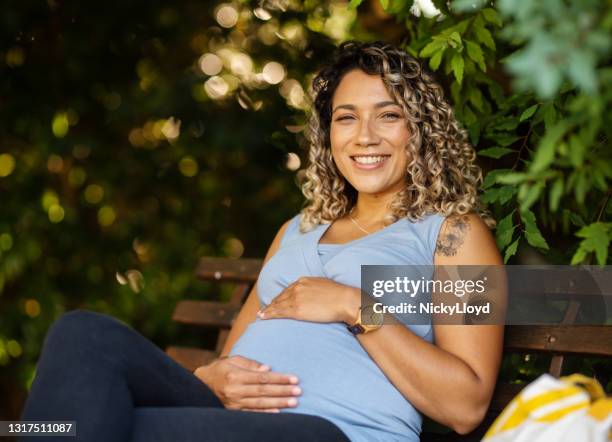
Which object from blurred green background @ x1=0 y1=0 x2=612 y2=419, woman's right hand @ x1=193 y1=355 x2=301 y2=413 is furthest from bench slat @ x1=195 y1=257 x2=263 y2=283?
woman's right hand @ x1=193 y1=355 x2=301 y2=413

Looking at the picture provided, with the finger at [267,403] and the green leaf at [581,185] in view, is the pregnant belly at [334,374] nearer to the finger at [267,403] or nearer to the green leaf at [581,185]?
the finger at [267,403]

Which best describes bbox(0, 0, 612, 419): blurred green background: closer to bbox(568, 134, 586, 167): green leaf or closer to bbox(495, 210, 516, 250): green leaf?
bbox(495, 210, 516, 250): green leaf

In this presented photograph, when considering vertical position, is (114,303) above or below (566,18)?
below

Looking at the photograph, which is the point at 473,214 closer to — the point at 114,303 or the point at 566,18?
the point at 566,18

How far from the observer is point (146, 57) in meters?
4.87

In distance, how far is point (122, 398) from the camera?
6.72ft

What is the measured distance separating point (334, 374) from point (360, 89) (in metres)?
0.90

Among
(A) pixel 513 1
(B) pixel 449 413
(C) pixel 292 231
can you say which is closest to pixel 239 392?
(B) pixel 449 413

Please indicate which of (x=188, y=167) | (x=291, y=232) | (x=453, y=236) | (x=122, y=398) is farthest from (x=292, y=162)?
(x=122, y=398)

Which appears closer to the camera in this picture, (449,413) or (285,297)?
(449,413)

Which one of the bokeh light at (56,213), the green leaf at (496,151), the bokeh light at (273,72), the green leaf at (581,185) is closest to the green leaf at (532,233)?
the green leaf at (496,151)

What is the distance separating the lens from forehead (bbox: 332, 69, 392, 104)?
2789 mm

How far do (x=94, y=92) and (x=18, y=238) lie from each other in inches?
35.4

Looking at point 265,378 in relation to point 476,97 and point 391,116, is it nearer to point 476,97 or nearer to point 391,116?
point 391,116
